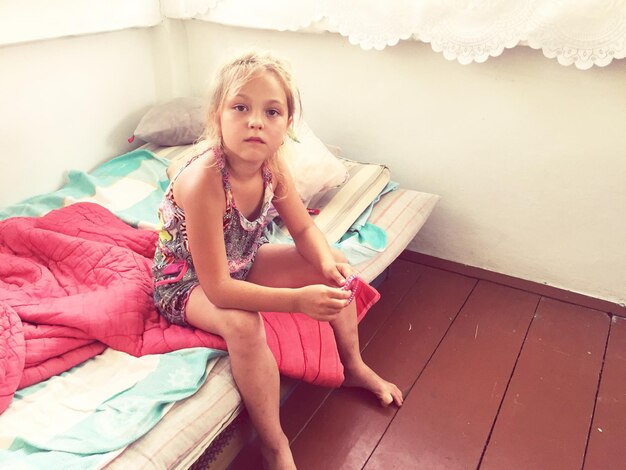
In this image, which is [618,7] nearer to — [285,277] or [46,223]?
[285,277]

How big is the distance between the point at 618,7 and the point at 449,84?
49 cm

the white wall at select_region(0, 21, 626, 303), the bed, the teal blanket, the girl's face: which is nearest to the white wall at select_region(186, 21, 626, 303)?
the white wall at select_region(0, 21, 626, 303)

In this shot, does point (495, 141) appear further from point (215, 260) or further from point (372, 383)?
point (215, 260)

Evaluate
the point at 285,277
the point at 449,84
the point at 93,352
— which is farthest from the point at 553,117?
the point at 93,352

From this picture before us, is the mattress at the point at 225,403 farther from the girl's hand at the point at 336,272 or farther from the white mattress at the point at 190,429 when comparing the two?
the girl's hand at the point at 336,272

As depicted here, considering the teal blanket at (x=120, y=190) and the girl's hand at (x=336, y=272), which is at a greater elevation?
the girl's hand at (x=336, y=272)

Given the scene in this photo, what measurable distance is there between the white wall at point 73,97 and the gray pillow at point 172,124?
123mm

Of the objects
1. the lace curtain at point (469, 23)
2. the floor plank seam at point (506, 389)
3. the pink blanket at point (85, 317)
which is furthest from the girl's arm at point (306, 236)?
the lace curtain at point (469, 23)

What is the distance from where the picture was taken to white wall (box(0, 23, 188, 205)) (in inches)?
65.2

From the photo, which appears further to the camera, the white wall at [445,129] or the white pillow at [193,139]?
the white pillow at [193,139]

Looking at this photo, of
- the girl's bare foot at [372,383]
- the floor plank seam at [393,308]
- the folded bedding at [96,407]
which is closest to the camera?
the folded bedding at [96,407]

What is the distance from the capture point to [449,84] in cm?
170

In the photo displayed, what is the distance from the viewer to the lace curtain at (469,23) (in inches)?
53.9

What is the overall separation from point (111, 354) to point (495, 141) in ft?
3.99
